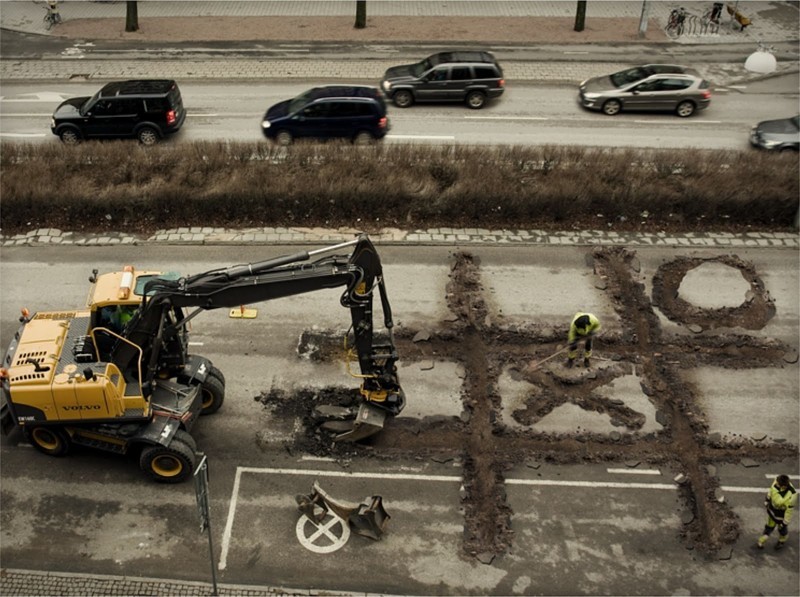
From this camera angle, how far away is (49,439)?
14.4m

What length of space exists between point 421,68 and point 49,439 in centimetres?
1928

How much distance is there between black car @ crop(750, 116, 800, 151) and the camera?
81.5 ft

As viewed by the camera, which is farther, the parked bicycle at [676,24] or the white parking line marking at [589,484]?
the parked bicycle at [676,24]

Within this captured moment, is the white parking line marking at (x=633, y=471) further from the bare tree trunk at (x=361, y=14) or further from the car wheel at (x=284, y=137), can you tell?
the bare tree trunk at (x=361, y=14)

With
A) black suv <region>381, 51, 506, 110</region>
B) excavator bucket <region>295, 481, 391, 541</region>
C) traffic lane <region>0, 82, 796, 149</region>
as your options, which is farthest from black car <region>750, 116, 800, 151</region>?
excavator bucket <region>295, 481, 391, 541</region>

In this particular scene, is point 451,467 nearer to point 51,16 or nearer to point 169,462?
point 169,462

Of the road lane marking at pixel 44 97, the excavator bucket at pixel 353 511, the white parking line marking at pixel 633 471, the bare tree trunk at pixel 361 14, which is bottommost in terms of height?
the excavator bucket at pixel 353 511

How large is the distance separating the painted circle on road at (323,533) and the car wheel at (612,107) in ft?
64.7

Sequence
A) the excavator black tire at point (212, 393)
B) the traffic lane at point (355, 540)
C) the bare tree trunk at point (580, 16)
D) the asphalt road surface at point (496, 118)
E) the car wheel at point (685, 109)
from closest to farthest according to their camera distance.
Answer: the traffic lane at point (355, 540), the excavator black tire at point (212, 393), the asphalt road surface at point (496, 118), the car wheel at point (685, 109), the bare tree trunk at point (580, 16)

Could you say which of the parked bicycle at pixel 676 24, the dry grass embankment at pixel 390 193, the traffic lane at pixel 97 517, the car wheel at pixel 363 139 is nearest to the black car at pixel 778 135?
the dry grass embankment at pixel 390 193

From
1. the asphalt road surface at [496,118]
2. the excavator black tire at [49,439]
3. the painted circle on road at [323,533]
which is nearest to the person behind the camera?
the painted circle on road at [323,533]

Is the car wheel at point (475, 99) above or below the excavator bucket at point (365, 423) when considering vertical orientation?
above

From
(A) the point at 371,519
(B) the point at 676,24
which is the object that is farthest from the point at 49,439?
(B) the point at 676,24

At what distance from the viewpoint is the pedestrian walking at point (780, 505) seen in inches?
498
